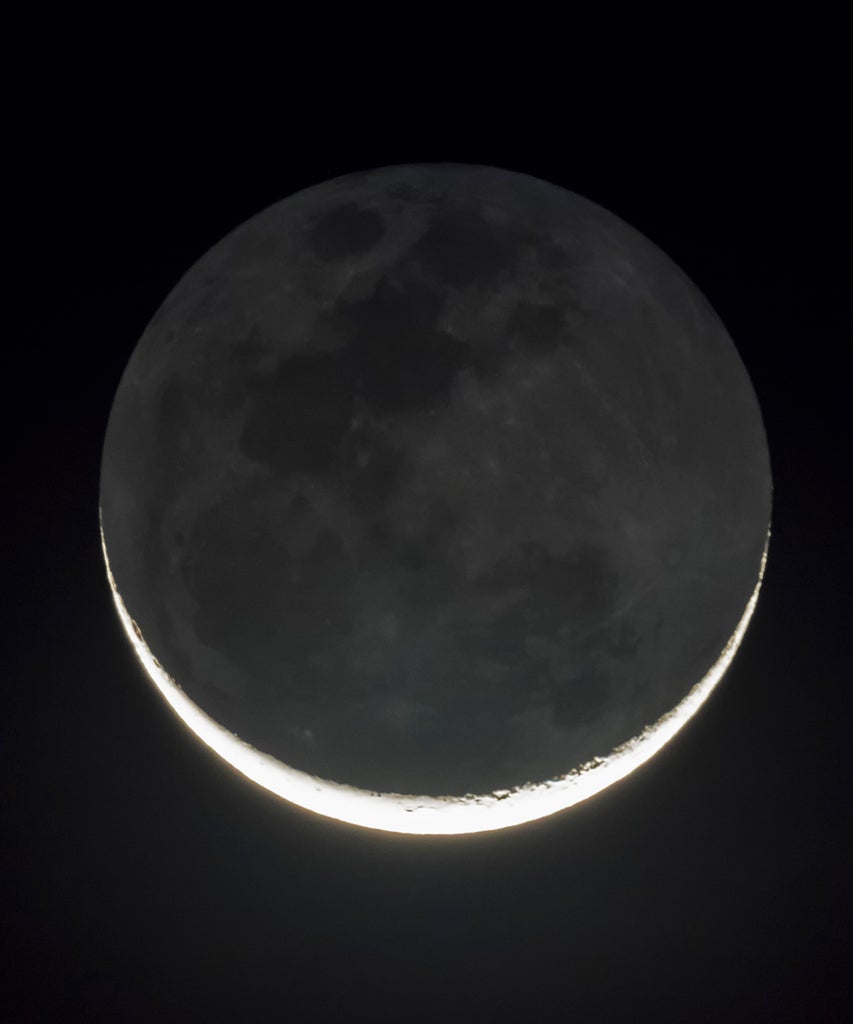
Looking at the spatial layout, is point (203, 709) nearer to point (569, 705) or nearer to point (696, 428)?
point (569, 705)

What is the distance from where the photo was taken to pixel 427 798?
621 cm

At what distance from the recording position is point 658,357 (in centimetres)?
626

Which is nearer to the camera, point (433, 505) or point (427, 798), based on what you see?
point (433, 505)

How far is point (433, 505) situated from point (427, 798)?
1.92m

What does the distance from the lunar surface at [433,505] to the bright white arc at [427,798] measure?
0.05 m

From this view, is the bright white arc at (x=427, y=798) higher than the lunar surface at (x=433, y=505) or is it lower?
lower

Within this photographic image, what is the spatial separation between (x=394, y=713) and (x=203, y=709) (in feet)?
4.93

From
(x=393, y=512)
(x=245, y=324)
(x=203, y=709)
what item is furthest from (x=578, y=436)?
(x=203, y=709)

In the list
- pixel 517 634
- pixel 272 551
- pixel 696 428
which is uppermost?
pixel 696 428

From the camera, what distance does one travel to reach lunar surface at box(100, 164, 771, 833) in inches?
224

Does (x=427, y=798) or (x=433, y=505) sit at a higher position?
(x=433, y=505)

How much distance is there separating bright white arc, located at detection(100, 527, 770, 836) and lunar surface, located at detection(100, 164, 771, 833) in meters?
0.05

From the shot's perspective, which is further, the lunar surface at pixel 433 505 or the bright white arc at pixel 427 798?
the bright white arc at pixel 427 798

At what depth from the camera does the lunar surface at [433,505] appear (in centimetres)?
570
